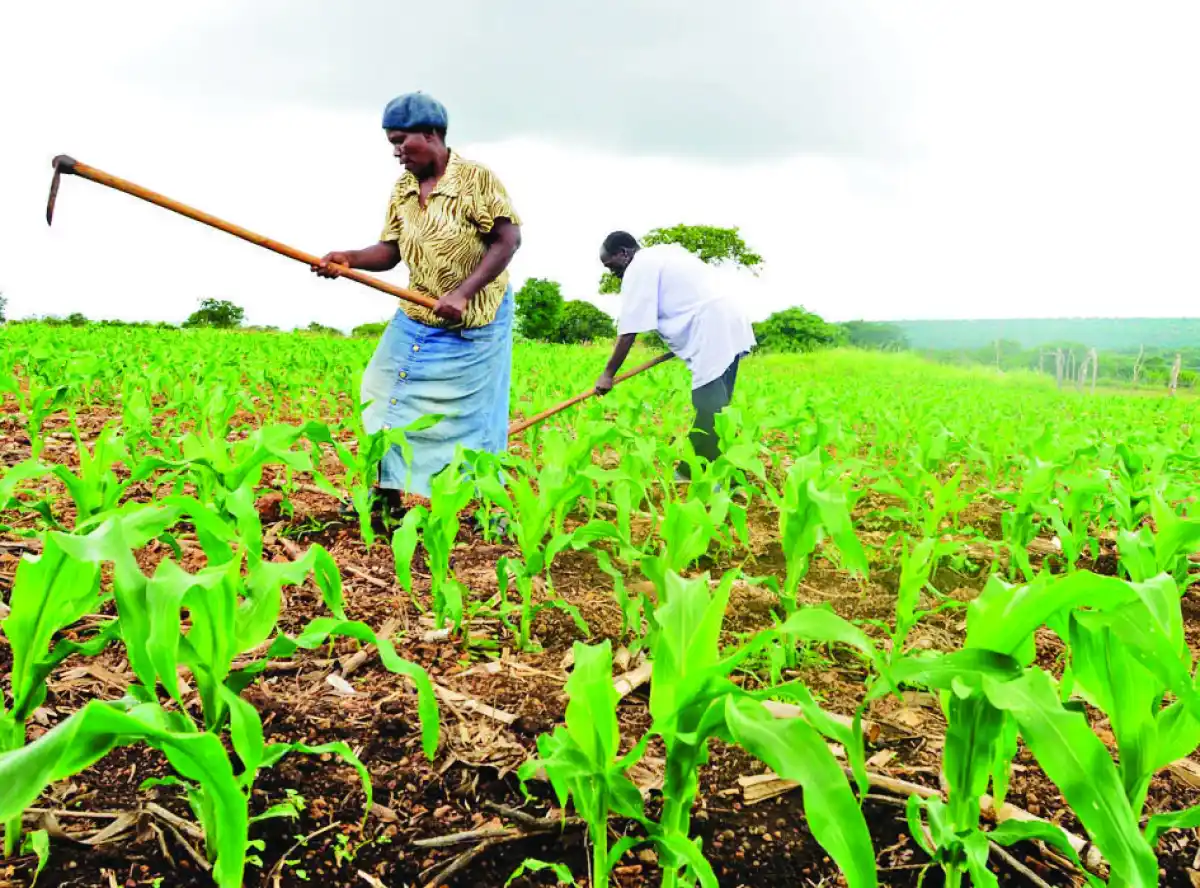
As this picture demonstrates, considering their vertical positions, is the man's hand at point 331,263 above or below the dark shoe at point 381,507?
above

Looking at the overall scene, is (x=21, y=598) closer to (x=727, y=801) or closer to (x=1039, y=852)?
(x=727, y=801)

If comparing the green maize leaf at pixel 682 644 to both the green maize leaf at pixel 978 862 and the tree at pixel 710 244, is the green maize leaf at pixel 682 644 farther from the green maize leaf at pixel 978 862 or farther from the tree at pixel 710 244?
the tree at pixel 710 244

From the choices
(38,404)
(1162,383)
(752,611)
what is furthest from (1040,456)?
(1162,383)

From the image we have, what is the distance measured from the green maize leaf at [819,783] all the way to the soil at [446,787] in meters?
0.55

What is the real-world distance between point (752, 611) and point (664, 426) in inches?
144

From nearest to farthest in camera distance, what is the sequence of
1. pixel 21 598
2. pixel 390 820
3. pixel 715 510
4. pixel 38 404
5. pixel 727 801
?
pixel 21 598, pixel 390 820, pixel 727 801, pixel 715 510, pixel 38 404

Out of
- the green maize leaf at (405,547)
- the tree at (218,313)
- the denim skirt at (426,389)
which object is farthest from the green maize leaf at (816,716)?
A: the tree at (218,313)

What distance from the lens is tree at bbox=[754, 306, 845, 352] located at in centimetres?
4909

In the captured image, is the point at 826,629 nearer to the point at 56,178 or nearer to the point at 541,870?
the point at 541,870

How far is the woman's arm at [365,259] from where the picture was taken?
12.4 ft

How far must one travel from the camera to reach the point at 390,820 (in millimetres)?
1588

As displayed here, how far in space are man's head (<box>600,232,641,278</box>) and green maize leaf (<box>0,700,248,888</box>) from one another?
4.34 meters

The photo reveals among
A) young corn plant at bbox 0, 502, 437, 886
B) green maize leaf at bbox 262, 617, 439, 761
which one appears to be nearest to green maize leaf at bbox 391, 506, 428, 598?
young corn plant at bbox 0, 502, 437, 886

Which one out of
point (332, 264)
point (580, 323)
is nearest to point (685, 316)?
point (332, 264)
